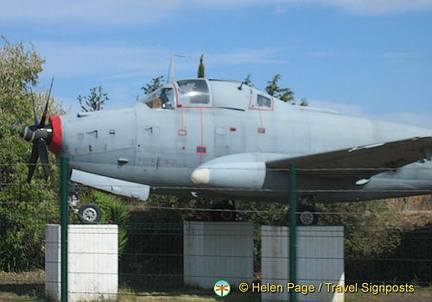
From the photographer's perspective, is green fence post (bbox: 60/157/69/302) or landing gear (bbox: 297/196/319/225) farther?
landing gear (bbox: 297/196/319/225)

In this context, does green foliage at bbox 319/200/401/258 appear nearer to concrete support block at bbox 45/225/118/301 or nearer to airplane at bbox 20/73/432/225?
airplane at bbox 20/73/432/225

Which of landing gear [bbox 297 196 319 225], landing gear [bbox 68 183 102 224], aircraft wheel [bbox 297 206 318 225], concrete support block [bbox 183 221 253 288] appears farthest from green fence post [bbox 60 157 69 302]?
concrete support block [bbox 183 221 253 288]

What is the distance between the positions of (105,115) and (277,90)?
10.8 meters

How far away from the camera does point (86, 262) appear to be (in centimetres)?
1077

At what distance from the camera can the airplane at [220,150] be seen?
11.3m

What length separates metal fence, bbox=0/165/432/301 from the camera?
1147cm

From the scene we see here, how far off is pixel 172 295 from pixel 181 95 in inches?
157

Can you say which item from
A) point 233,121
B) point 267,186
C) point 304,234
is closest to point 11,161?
point 233,121

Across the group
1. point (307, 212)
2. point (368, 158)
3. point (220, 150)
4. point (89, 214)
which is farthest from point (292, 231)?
point (89, 214)

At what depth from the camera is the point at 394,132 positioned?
13398 mm

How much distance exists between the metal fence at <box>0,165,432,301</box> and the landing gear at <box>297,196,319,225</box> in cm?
40

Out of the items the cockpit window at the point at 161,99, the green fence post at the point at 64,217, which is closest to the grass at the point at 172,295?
the green fence post at the point at 64,217

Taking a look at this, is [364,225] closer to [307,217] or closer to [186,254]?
[307,217]

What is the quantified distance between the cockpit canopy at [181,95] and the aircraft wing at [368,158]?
2.03 meters
